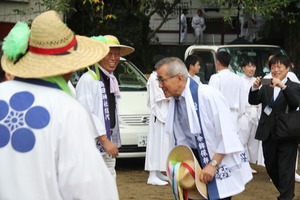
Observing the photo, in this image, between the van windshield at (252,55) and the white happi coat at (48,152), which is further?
the van windshield at (252,55)

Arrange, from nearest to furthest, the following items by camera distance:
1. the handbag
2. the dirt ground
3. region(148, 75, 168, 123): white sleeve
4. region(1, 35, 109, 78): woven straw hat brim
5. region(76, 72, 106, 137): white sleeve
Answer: region(1, 35, 109, 78): woven straw hat brim
region(76, 72, 106, 137): white sleeve
the handbag
the dirt ground
region(148, 75, 168, 123): white sleeve

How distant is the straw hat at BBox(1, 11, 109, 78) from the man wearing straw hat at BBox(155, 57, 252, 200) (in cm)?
169

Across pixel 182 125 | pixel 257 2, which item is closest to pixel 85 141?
pixel 182 125

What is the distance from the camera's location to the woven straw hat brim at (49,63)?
2.81m

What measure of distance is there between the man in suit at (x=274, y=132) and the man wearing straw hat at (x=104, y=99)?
1714 mm

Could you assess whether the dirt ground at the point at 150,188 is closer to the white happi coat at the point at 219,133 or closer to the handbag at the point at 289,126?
the handbag at the point at 289,126

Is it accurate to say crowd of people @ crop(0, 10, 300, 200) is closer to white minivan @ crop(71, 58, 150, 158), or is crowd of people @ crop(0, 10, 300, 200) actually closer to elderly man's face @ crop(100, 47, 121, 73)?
elderly man's face @ crop(100, 47, 121, 73)

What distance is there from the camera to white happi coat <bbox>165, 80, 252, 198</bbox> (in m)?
4.51

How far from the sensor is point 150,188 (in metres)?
8.70

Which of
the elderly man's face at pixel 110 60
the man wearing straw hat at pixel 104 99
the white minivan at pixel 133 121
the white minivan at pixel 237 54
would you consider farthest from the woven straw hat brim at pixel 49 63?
the white minivan at pixel 237 54

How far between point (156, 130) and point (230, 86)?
Result: 4.24 feet

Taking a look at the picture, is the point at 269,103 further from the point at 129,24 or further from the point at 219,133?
the point at 129,24

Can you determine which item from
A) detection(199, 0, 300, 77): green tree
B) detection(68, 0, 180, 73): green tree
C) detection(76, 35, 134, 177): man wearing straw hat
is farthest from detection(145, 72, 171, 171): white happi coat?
detection(68, 0, 180, 73): green tree

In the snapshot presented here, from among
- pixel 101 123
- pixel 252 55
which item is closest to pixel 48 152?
pixel 101 123
